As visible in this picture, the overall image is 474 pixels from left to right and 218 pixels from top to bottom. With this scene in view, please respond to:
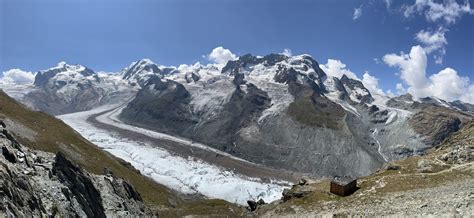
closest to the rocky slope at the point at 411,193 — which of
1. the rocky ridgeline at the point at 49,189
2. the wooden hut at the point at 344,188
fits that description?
the wooden hut at the point at 344,188

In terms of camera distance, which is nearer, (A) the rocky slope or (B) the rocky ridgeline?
(B) the rocky ridgeline

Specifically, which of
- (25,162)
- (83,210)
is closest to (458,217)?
(83,210)

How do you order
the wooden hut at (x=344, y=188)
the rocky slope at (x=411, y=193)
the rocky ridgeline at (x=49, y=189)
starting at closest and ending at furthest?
1. the rocky ridgeline at (x=49, y=189)
2. the rocky slope at (x=411, y=193)
3. the wooden hut at (x=344, y=188)

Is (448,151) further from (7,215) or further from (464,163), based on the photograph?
(7,215)

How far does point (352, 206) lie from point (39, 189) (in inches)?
1622

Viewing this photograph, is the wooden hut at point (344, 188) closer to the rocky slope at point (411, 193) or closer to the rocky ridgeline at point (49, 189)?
the rocky slope at point (411, 193)

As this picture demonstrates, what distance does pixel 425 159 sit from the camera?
255ft

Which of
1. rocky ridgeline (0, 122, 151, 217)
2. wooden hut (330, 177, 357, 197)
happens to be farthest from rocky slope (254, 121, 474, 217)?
rocky ridgeline (0, 122, 151, 217)

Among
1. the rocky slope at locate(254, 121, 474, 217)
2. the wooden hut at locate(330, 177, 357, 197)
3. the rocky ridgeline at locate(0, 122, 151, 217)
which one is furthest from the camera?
the wooden hut at locate(330, 177, 357, 197)

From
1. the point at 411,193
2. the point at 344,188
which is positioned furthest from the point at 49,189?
the point at 411,193

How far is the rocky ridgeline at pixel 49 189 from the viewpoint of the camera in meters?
46.2

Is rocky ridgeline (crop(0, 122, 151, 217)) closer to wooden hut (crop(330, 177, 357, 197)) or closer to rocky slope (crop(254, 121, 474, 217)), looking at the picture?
rocky slope (crop(254, 121, 474, 217))

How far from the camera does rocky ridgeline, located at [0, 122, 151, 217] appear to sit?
46.2m

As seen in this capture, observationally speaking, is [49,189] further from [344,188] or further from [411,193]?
[411,193]
